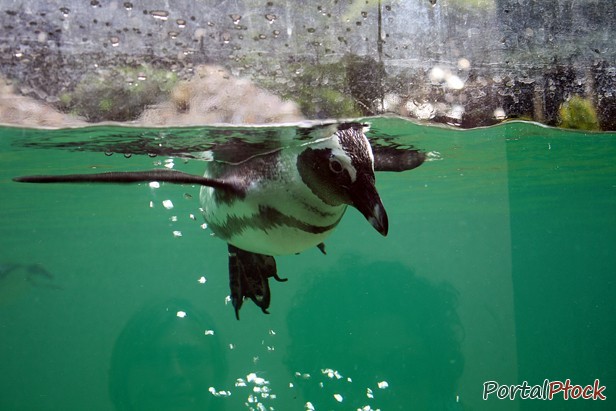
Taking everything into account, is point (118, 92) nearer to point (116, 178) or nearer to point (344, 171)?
point (116, 178)

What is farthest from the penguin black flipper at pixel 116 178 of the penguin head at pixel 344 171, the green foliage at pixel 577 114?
the green foliage at pixel 577 114

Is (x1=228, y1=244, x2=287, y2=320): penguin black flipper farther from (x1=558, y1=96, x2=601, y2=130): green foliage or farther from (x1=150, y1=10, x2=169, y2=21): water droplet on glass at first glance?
(x1=558, y1=96, x2=601, y2=130): green foliage

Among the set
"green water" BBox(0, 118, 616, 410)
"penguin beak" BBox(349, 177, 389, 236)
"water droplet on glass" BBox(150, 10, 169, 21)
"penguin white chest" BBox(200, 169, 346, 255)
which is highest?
"water droplet on glass" BBox(150, 10, 169, 21)

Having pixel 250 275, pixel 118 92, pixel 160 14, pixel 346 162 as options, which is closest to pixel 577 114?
pixel 346 162

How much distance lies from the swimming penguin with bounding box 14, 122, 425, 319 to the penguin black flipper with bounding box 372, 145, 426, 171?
130 cm

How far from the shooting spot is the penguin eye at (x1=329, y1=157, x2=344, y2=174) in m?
2.91

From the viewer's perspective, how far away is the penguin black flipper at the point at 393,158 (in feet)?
15.3

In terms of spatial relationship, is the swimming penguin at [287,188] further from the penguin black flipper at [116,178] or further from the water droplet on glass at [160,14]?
the water droplet on glass at [160,14]

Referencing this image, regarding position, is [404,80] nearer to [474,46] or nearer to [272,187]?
[474,46]

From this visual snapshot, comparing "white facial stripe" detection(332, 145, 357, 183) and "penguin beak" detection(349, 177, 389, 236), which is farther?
"white facial stripe" detection(332, 145, 357, 183)

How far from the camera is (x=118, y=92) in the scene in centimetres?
271

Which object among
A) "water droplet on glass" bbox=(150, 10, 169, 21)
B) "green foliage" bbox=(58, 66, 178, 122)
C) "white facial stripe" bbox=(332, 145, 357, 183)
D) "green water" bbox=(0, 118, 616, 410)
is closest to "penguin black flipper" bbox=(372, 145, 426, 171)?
"green water" bbox=(0, 118, 616, 410)

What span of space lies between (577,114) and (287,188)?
2.33 meters

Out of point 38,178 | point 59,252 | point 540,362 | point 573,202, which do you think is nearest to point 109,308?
point 59,252
